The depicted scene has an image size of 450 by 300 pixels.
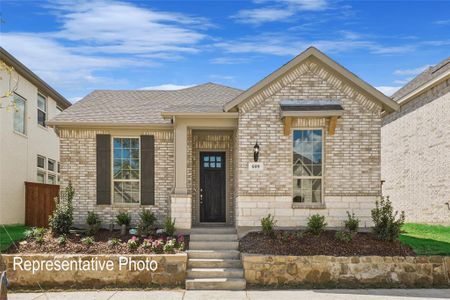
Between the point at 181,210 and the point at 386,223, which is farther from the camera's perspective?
the point at 181,210

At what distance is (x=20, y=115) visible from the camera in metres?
19.5

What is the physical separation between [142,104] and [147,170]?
2.71 metres

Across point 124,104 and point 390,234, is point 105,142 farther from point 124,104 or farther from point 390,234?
point 390,234

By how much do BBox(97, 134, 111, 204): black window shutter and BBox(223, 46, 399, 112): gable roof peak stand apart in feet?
12.8

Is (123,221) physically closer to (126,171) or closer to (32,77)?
(126,171)

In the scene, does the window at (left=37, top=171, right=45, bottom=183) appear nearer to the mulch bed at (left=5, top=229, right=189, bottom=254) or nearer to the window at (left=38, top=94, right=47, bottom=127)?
the window at (left=38, top=94, right=47, bottom=127)

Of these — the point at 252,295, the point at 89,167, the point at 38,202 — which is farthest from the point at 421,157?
the point at 38,202

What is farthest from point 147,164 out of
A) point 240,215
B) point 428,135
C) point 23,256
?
point 428,135

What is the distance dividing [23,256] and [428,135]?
15645 millimetres

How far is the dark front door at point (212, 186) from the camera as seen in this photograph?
15.4m

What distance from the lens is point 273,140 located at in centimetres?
1308

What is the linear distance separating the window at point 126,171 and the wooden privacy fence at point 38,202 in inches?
197

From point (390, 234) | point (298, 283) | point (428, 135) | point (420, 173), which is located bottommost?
point (298, 283)

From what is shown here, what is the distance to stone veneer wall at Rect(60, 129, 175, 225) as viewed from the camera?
47.3ft
